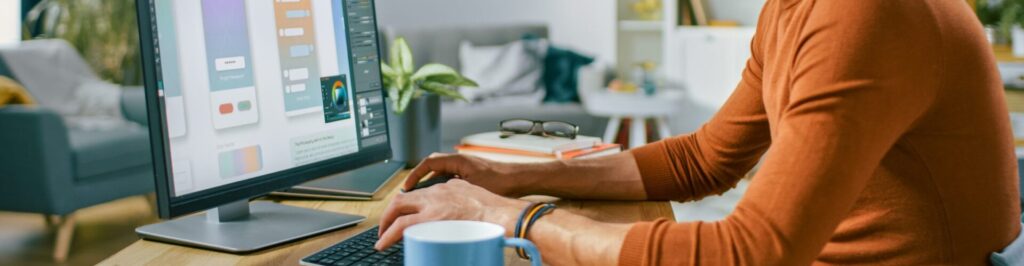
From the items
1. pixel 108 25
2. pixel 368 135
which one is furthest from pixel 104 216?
pixel 368 135

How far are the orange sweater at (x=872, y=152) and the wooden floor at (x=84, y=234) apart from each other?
10.1 ft

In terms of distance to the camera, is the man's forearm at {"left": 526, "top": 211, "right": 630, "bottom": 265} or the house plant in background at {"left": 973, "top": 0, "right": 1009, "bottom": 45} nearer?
the man's forearm at {"left": 526, "top": 211, "right": 630, "bottom": 265}

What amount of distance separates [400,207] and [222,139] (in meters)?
0.23

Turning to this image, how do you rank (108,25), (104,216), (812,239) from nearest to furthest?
(812,239) → (104,216) → (108,25)

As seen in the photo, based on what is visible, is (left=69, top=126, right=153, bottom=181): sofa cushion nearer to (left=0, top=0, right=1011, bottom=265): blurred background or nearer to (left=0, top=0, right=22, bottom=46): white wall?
(left=0, top=0, right=1011, bottom=265): blurred background

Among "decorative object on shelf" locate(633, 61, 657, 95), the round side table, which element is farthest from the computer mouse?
"decorative object on shelf" locate(633, 61, 657, 95)

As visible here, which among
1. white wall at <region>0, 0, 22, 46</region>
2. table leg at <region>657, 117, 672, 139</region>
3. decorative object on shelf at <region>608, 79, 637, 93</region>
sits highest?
white wall at <region>0, 0, 22, 46</region>

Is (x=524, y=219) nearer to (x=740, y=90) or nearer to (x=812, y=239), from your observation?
(x=812, y=239)

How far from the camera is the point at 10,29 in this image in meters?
5.06

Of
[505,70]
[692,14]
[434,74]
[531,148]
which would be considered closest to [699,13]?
[692,14]

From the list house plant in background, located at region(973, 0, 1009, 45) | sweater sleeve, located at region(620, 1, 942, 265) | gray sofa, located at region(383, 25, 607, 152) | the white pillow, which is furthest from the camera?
the white pillow

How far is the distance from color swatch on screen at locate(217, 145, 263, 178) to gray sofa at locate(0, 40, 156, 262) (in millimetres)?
2844

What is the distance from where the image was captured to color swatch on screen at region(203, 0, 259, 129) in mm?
1166

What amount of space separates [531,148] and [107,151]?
9.53ft
